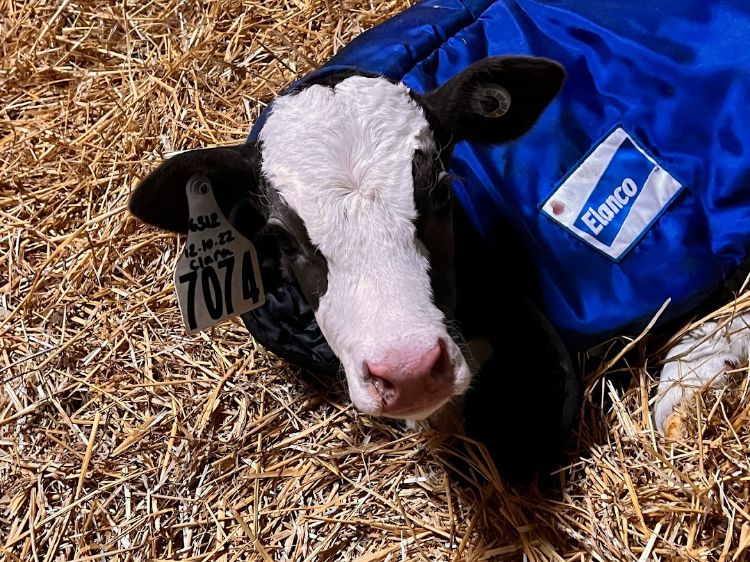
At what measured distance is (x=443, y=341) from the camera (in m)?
1.64

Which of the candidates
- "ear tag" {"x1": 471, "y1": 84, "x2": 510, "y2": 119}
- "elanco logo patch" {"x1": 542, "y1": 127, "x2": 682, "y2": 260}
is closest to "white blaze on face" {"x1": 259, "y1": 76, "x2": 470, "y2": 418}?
"ear tag" {"x1": 471, "y1": 84, "x2": 510, "y2": 119}

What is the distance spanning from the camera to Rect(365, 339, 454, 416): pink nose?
1580 mm

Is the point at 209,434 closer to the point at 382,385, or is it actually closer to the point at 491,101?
the point at 382,385

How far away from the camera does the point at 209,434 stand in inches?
95.6

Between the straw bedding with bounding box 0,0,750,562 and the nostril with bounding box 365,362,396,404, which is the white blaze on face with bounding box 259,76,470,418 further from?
the straw bedding with bounding box 0,0,750,562

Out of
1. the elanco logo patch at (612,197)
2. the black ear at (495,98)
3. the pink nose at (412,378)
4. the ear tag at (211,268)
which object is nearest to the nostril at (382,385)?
the pink nose at (412,378)

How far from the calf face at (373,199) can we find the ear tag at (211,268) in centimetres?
6

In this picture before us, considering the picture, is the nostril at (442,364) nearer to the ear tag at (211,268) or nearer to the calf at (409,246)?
the calf at (409,246)

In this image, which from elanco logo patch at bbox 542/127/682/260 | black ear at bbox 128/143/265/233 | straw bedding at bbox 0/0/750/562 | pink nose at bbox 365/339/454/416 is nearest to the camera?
pink nose at bbox 365/339/454/416

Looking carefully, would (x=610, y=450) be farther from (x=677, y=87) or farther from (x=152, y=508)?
(x=152, y=508)

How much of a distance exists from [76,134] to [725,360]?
2.49 metres

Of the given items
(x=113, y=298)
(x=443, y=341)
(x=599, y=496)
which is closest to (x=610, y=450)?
(x=599, y=496)

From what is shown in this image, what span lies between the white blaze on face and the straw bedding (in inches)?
23.2

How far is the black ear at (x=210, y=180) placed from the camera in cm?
192
